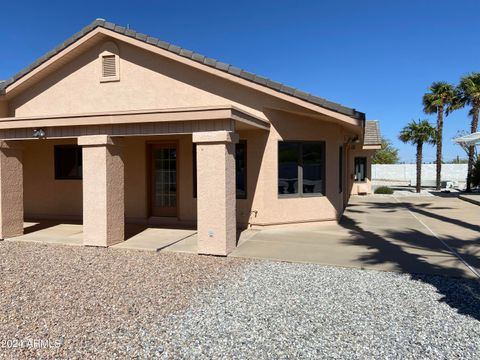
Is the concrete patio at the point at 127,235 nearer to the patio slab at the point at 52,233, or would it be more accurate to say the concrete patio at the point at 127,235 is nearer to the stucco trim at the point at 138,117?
the patio slab at the point at 52,233

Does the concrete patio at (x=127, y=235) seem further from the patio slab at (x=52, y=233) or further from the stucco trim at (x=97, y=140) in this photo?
the stucco trim at (x=97, y=140)

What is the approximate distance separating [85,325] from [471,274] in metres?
6.22

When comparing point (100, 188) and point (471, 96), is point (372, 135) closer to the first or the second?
point (471, 96)

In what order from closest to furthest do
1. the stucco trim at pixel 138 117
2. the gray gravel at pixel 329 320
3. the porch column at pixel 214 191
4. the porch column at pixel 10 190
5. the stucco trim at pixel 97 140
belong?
1. the gray gravel at pixel 329 320
2. the stucco trim at pixel 138 117
3. the porch column at pixel 214 191
4. the stucco trim at pixel 97 140
5. the porch column at pixel 10 190

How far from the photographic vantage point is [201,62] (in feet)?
35.4

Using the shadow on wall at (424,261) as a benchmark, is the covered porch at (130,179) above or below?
above

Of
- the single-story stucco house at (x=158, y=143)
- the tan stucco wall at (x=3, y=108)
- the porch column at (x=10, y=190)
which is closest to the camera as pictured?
the single-story stucco house at (x=158, y=143)

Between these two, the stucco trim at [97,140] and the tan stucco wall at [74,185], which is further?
the tan stucco wall at [74,185]

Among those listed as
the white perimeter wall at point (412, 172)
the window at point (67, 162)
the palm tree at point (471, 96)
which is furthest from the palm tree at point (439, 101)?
the window at point (67, 162)

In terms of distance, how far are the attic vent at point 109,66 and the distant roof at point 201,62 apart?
893mm

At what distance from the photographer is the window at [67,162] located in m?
13.2

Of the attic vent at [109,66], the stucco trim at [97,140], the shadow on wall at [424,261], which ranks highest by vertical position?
the attic vent at [109,66]

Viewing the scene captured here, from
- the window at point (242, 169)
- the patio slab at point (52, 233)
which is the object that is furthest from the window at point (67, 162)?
the window at point (242, 169)

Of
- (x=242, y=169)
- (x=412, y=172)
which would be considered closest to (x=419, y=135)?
(x=412, y=172)
